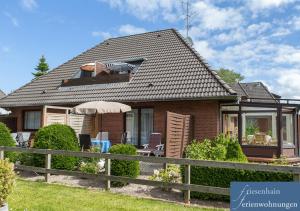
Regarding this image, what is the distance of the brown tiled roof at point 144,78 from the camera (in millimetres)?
16984

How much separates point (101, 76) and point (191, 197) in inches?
510

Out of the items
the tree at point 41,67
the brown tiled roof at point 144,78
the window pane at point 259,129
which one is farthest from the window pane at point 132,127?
the tree at point 41,67

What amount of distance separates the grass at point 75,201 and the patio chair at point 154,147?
5.28 m

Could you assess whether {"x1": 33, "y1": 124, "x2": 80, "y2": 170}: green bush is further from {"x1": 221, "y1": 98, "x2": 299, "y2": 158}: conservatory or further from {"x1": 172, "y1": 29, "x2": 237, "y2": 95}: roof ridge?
{"x1": 221, "y1": 98, "x2": 299, "y2": 158}: conservatory

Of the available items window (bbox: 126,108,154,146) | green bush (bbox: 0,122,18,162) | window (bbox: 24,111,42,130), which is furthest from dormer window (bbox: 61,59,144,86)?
green bush (bbox: 0,122,18,162)

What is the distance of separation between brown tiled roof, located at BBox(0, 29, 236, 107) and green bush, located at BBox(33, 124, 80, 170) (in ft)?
19.2

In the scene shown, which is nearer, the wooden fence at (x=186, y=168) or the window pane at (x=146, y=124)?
the wooden fence at (x=186, y=168)

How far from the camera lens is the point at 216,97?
15.5m

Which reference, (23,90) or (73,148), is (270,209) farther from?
(23,90)

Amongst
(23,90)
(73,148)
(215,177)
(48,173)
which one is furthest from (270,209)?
(23,90)

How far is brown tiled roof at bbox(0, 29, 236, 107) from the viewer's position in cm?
1698

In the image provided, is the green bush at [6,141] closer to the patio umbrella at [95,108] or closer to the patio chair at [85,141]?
the patio umbrella at [95,108]

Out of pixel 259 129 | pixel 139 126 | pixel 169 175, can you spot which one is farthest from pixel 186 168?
pixel 259 129

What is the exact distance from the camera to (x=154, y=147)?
1597cm
